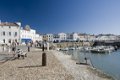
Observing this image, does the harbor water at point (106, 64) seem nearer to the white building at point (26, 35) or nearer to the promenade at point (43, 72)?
the promenade at point (43, 72)

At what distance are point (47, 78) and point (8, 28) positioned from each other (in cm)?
6718

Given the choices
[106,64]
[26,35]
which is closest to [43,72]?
[106,64]

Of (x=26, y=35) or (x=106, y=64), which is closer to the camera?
(x=106, y=64)

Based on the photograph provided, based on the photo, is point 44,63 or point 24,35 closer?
point 44,63

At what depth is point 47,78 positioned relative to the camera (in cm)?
1323

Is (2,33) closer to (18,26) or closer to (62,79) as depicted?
(18,26)

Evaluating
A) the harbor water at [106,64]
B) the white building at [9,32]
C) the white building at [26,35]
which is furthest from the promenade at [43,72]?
the white building at [26,35]

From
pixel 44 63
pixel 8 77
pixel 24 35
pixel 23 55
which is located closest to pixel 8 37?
pixel 24 35

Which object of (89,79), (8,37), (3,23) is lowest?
(89,79)

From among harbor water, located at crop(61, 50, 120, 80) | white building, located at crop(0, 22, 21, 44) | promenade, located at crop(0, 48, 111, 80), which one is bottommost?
harbor water, located at crop(61, 50, 120, 80)

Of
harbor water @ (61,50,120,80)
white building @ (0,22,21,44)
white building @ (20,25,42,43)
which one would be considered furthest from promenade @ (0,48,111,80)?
white building @ (20,25,42,43)

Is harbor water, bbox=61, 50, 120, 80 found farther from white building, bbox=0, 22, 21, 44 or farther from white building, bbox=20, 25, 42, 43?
white building, bbox=20, 25, 42, 43

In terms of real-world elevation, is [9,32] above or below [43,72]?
above

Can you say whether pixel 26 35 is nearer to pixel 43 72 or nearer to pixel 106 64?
pixel 106 64
